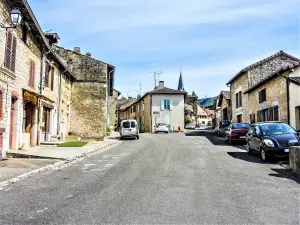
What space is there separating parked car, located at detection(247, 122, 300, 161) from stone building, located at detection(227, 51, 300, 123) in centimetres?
632

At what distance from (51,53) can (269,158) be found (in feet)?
47.1

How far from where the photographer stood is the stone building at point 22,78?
39.4ft

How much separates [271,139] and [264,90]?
43.2 ft

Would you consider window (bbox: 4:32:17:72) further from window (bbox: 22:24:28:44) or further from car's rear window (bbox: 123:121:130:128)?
car's rear window (bbox: 123:121:130:128)

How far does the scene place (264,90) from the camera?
77.2ft

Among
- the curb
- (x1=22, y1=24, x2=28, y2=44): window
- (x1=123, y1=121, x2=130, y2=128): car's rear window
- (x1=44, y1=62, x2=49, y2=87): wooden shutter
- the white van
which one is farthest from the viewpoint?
(x1=123, y1=121, x2=130, y2=128): car's rear window

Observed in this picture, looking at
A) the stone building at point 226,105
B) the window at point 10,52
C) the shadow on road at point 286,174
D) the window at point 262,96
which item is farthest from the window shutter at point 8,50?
the stone building at point 226,105

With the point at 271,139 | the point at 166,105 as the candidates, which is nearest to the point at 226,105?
the point at 166,105

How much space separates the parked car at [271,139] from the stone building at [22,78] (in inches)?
415

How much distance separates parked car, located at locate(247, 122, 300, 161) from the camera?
11055 millimetres

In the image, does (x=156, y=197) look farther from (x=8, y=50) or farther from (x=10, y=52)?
(x=10, y=52)

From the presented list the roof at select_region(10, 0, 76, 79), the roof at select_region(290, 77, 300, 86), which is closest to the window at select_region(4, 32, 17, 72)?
the roof at select_region(10, 0, 76, 79)

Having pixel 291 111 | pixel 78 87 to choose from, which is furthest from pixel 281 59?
pixel 78 87

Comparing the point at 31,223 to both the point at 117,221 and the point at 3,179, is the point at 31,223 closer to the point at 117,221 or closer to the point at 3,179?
the point at 117,221
